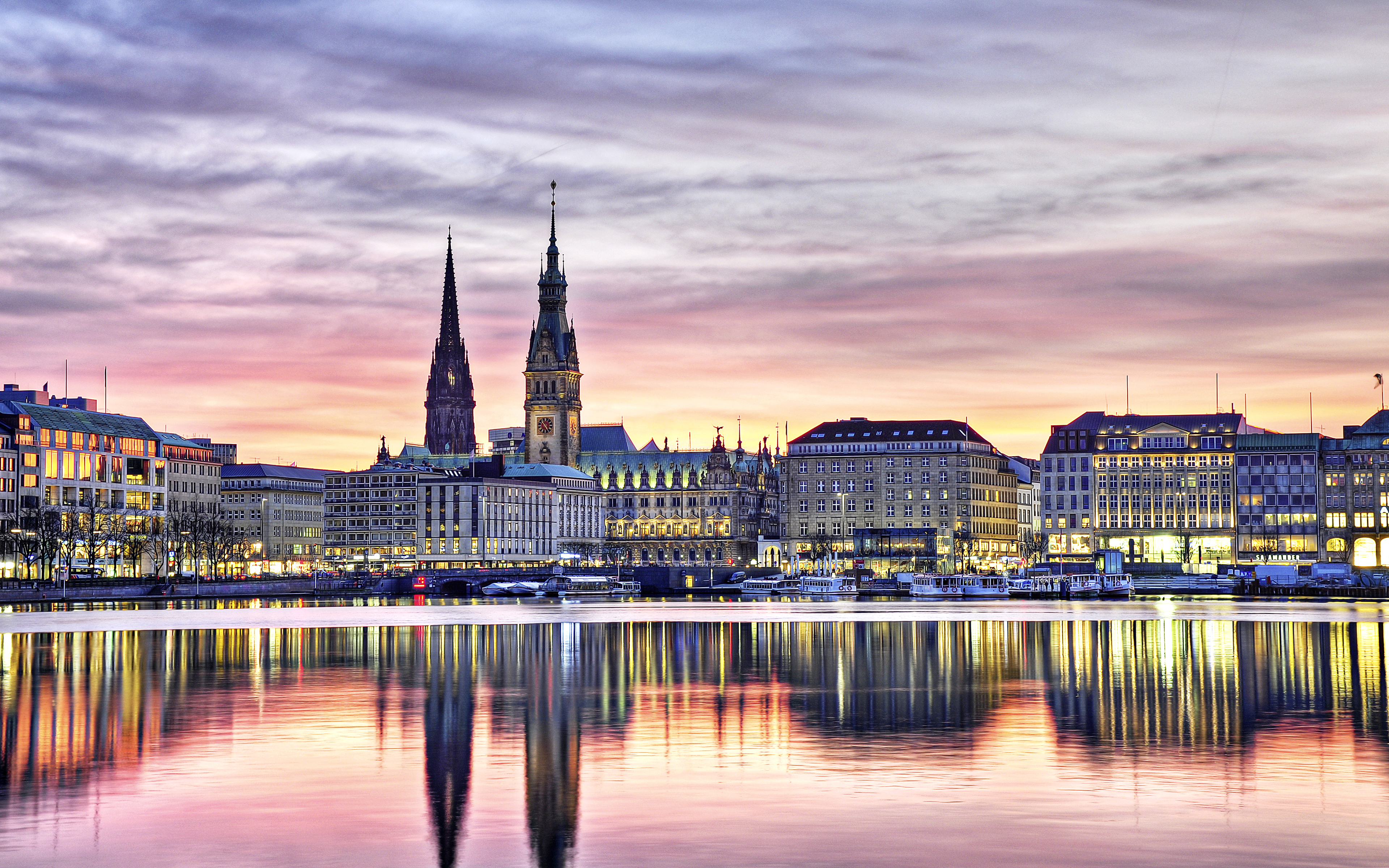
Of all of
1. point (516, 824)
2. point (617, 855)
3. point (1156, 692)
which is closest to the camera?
point (617, 855)

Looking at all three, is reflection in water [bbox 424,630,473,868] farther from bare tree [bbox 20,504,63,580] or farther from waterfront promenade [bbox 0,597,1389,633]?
bare tree [bbox 20,504,63,580]

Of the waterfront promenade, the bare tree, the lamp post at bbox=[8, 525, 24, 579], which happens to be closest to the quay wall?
the waterfront promenade

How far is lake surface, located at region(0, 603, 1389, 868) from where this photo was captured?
2806 centimetres

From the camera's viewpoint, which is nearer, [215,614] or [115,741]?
[115,741]

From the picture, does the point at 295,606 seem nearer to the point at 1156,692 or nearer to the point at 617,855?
the point at 1156,692

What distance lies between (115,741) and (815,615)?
307 feet

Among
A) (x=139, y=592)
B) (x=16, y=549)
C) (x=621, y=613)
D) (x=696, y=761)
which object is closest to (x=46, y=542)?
(x=139, y=592)

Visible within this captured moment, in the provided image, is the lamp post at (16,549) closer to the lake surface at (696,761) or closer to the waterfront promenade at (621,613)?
the waterfront promenade at (621,613)

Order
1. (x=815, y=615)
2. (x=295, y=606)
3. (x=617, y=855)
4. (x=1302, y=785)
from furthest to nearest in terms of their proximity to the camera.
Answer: (x=295, y=606) < (x=815, y=615) < (x=1302, y=785) < (x=617, y=855)

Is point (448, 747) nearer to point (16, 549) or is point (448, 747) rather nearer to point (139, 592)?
point (139, 592)

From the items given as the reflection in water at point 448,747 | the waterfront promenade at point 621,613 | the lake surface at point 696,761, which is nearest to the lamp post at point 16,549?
the waterfront promenade at point 621,613

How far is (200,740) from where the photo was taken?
4225 centimetres

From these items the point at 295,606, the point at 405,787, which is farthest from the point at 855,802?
the point at 295,606

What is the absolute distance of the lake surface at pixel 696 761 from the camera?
28.1m
